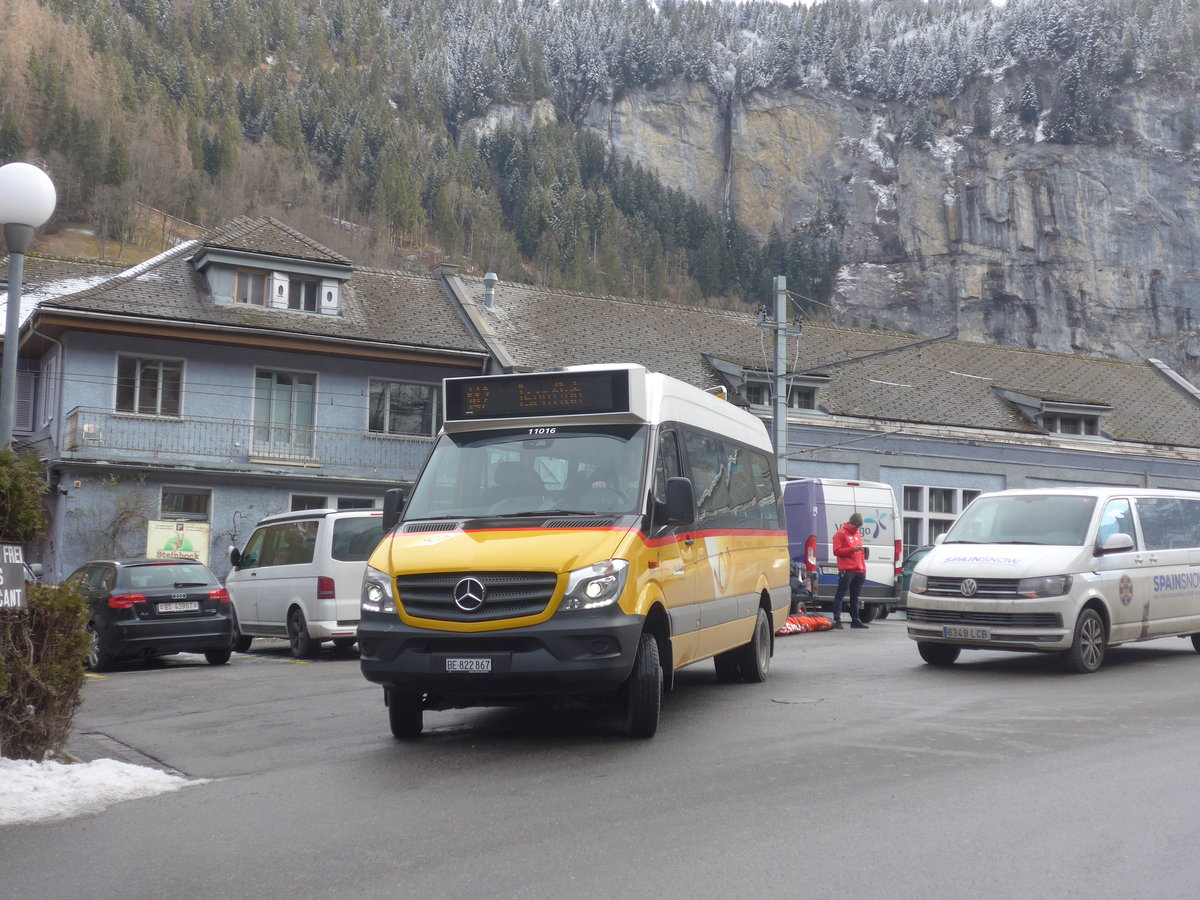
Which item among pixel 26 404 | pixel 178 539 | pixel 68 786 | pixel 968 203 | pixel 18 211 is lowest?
pixel 68 786

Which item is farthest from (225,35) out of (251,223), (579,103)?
(251,223)

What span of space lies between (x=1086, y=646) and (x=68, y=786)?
9401mm

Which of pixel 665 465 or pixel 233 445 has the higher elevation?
pixel 233 445

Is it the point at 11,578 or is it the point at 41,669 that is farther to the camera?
the point at 41,669

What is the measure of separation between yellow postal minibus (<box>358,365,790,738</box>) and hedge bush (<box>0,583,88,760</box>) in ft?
5.93

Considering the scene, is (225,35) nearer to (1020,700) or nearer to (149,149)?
(149,149)

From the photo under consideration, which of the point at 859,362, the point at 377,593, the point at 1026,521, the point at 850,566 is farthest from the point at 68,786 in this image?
the point at 859,362

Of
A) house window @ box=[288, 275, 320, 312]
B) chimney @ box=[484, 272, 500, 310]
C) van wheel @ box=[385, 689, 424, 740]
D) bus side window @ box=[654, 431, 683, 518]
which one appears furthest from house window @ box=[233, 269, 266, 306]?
van wheel @ box=[385, 689, 424, 740]

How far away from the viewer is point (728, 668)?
1226 cm

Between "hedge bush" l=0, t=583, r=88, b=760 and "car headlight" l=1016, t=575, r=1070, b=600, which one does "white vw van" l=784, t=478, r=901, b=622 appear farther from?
"hedge bush" l=0, t=583, r=88, b=760

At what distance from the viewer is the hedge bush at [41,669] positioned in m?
7.37

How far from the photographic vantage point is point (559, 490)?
360 inches

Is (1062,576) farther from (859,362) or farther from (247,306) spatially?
(859,362)

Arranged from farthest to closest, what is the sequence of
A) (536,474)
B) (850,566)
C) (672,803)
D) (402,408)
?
(402,408)
(850,566)
(536,474)
(672,803)
